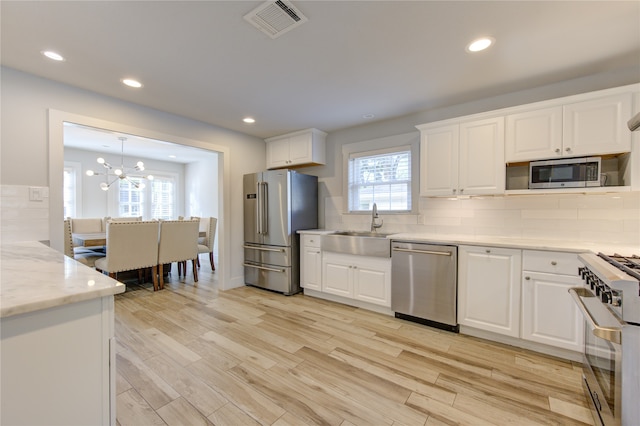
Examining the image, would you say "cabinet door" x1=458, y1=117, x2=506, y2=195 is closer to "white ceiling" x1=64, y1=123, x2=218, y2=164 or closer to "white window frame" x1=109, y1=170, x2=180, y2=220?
"white ceiling" x1=64, y1=123, x2=218, y2=164

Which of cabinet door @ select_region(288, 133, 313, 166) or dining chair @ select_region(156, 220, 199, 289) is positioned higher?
cabinet door @ select_region(288, 133, 313, 166)

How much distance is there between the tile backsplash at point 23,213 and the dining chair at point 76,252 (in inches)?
62.9

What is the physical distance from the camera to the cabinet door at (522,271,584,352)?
2055mm

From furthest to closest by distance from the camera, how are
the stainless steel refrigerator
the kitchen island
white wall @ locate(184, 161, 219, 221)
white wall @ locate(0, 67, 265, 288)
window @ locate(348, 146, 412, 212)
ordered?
1. white wall @ locate(184, 161, 219, 221)
2. the stainless steel refrigerator
3. window @ locate(348, 146, 412, 212)
4. white wall @ locate(0, 67, 265, 288)
5. the kitchen island

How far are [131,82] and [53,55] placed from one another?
530 millimetres

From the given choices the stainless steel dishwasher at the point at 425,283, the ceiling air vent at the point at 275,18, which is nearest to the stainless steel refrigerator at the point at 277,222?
the stainless steel dishwasher at the point at 425,283

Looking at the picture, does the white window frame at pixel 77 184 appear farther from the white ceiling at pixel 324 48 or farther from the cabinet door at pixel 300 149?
the cabinet door at pixel 300 149

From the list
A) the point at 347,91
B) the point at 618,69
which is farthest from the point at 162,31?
the point at 618,69

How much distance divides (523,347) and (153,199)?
25.7 feet

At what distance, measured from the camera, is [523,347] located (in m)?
2.33

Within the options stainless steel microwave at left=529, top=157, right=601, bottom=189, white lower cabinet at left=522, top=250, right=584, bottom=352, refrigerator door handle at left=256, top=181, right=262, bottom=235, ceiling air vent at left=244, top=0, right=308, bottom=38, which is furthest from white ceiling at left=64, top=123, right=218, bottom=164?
white lower cabinet at left=522, top=250, right=584, bottom=352

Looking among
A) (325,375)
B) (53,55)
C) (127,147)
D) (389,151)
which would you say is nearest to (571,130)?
(389,151)

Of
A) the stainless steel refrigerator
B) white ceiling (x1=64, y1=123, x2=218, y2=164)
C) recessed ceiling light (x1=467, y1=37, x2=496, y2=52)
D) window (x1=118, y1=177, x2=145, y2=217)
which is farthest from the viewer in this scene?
window (x1=118, y1=177, x2=145, y2=217)

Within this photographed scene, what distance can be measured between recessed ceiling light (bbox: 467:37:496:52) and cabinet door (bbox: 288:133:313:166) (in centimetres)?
233
